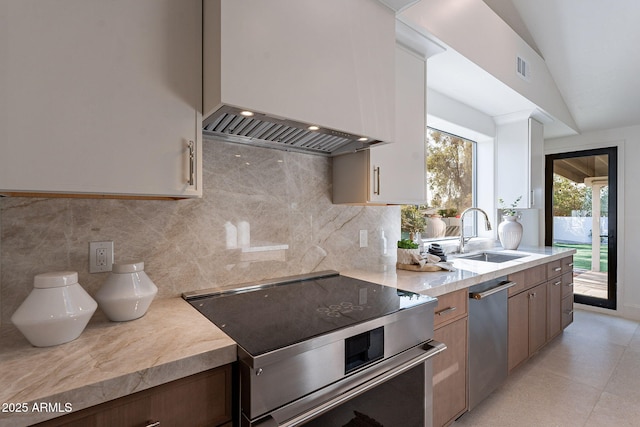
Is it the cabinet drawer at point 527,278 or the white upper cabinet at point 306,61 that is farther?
the cabinet drawer at point 527,278

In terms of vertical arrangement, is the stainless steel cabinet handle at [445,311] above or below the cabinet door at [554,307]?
above

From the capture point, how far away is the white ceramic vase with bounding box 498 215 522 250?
10.8ft

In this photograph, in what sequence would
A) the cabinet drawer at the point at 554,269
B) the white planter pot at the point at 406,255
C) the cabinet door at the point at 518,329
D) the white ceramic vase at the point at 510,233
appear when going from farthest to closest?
the white ceramic vase at the point at 510,233 → the cabinet drawer at the point at 554,269 → the cabinet door at the point at 518,329 → the white planter pot at the point at 406,255

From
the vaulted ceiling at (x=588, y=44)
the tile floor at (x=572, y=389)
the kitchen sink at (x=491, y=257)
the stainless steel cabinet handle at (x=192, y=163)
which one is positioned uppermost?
the vaulted ceiling at (x=588, y=44)

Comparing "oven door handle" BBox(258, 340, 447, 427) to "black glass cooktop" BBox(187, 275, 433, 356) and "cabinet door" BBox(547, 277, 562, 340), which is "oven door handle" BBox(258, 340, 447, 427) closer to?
"black glass cooktop" BBox(187, 275, 433, 356)

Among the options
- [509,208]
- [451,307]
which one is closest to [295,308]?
[451,307]

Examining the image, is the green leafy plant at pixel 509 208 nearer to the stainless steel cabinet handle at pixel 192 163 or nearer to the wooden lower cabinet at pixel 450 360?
the wooden lower cabinet at pixel 450 360

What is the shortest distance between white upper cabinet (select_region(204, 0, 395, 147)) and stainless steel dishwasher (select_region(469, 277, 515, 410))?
1.14 metres

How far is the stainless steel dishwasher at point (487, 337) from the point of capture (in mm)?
1830

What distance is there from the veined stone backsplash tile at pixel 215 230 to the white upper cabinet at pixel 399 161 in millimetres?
177

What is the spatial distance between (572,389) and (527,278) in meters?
0.80

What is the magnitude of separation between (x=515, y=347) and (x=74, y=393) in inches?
101

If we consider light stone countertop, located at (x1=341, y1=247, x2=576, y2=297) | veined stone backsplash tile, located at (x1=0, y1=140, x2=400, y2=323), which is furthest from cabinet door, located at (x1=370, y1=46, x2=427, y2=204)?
light stone countertop, located at (x1=341, y1=247, x2=576, y2=297)

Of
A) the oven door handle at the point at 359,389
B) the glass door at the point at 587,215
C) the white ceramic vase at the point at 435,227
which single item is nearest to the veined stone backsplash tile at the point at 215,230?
the oven door handle at the point at 359,389
